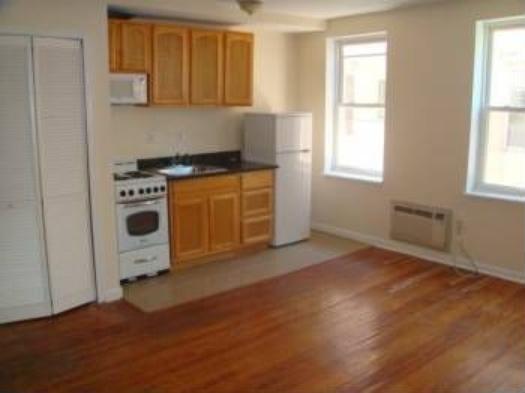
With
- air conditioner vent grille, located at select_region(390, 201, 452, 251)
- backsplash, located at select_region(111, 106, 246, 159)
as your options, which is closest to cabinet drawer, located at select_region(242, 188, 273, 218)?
backsplash, located at select_region(111, 106, 246, 159)

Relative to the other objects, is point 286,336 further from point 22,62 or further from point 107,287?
point 22,62

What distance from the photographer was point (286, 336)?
360 cm

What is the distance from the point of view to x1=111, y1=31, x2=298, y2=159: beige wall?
5.09 meters

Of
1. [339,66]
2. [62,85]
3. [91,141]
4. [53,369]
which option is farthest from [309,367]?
[339,66]

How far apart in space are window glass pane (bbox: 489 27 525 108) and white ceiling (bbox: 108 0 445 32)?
758mm

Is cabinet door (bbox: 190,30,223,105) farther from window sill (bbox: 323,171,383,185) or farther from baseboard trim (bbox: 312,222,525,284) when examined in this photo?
baseboard trim (bbox: 312,222,525,284)

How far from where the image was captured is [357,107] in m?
5.87

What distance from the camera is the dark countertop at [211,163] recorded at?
5023 millimetres

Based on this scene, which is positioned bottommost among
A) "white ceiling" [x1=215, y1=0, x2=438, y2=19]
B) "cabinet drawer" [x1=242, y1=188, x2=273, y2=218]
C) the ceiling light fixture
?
"cabinet drawer" [x1=242, y1=188, x2=273, y2=218]

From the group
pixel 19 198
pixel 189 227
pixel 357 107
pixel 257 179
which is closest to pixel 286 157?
pixel 257 179

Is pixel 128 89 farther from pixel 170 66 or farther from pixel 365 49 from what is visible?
pixel 365 49

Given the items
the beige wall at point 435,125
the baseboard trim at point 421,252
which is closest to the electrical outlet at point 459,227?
the beige wall at point 435,125

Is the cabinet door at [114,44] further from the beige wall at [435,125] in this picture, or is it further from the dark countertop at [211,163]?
the beige wall at [435,125]

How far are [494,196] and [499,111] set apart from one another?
76cm
